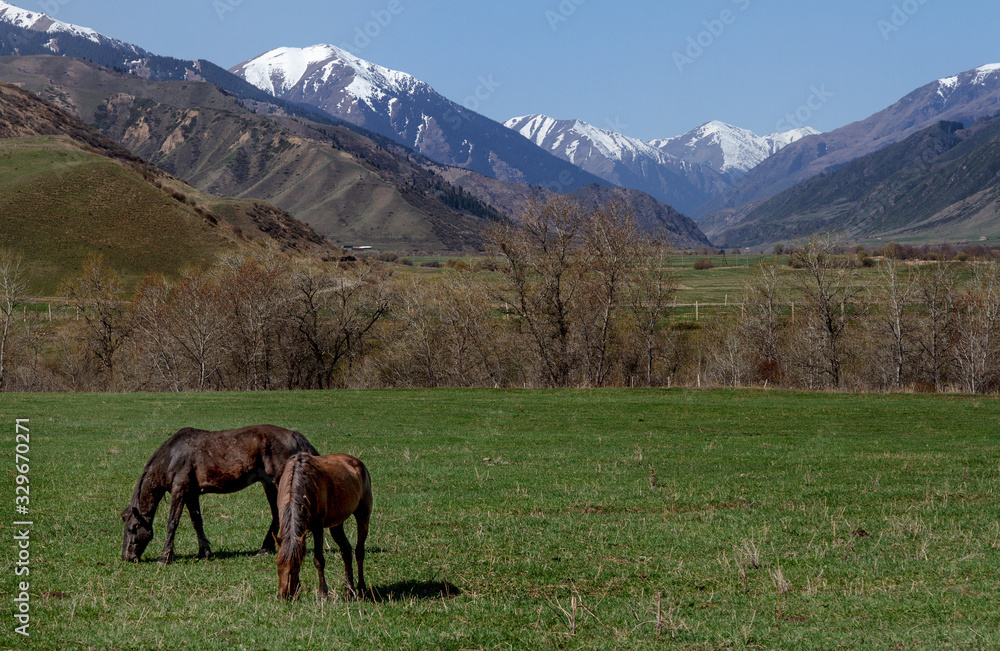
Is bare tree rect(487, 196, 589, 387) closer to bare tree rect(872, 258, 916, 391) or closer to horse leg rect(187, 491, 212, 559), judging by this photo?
Answer: bare tree rect(872, 258, 916, 391)

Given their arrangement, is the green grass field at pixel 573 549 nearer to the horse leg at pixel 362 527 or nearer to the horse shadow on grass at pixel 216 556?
the horse shadow on grass at pixel 216 556

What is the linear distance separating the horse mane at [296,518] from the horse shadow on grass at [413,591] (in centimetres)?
143

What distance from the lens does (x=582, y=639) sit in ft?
30.2

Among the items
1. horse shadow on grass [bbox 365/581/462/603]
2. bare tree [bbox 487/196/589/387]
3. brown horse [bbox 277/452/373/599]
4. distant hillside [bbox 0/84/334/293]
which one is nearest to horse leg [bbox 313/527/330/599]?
brown horse [bbox 277/452/373/599]

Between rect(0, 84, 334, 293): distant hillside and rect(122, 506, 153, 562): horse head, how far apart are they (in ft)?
356

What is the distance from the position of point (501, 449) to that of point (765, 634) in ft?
60.1

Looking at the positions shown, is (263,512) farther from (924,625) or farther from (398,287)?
(398,287)

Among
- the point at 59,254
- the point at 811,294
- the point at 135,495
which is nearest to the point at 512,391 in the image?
the point at 811,294

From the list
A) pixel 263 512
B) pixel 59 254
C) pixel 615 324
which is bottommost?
pixel 263 512

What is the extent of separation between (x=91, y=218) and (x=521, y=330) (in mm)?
96211

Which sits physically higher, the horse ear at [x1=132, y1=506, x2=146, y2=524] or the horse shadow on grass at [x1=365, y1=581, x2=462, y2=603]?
the horse ear at [x1=132, y1=506, x2=146, y2=524]

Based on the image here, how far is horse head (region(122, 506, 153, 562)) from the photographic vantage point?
12.9 meters

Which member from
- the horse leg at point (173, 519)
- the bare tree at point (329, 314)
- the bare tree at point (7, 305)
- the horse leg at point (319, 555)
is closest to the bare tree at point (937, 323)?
the bare tree at point (329, 314)

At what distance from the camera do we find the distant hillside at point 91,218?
122 m
